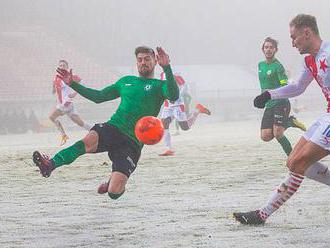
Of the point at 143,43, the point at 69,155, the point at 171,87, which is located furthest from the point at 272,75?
the point at 143,43

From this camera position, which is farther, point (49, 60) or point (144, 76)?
point (49, 60)

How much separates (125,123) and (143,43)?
37.1 meters

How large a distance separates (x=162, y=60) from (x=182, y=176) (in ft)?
11.5

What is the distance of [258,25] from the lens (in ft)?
155

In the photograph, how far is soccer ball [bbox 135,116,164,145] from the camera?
5973 millimetres

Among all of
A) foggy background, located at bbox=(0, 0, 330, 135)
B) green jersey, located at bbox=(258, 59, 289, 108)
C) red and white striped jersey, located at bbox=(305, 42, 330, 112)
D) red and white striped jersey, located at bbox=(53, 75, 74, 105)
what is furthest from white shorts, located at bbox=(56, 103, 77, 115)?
foggy background, located at bbox=(0, 0, 330, 135)

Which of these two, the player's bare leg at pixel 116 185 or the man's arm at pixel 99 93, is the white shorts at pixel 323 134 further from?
the man's arm at pixel 99 93

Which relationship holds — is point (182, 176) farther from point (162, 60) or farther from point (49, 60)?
point (49, 60)

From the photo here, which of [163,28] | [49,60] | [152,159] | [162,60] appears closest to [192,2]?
[163,28]

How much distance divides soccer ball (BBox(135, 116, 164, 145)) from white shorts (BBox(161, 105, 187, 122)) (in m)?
7.67

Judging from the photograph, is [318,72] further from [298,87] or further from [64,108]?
[64,108]

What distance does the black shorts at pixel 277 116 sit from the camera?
994cm

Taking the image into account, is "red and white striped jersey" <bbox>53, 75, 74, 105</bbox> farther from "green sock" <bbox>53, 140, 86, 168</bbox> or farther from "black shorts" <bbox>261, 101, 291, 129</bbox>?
"green sock" <bbox>53, 140, 86, 168</bbox>

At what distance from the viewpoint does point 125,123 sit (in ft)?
20.5
